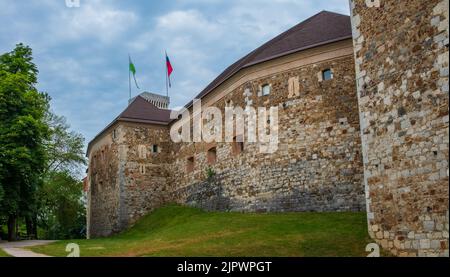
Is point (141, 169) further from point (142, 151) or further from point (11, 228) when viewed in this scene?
point (11, 228)

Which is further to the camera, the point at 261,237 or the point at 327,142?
the point at 327,142

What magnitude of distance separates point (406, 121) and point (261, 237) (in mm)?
6707

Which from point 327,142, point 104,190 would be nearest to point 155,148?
point 104,190

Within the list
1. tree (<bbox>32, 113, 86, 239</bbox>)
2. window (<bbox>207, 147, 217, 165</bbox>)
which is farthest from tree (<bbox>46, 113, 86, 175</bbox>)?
window (<bbox>207, 147, 217, 165</bbox>)

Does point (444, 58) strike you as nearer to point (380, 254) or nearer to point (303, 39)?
point (380, 254)

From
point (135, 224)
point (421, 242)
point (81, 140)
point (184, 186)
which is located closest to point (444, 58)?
point (421, 242)

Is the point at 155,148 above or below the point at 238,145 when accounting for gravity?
above

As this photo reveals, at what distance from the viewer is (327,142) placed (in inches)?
812

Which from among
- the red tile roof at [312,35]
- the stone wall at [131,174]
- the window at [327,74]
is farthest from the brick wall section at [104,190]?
the window at [327,74]

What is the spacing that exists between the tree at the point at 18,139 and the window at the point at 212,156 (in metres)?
9.28

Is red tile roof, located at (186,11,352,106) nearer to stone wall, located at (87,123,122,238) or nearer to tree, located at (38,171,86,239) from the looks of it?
stone wall, located at (87,123,122,238)

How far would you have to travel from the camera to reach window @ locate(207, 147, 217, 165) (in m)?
26.9
